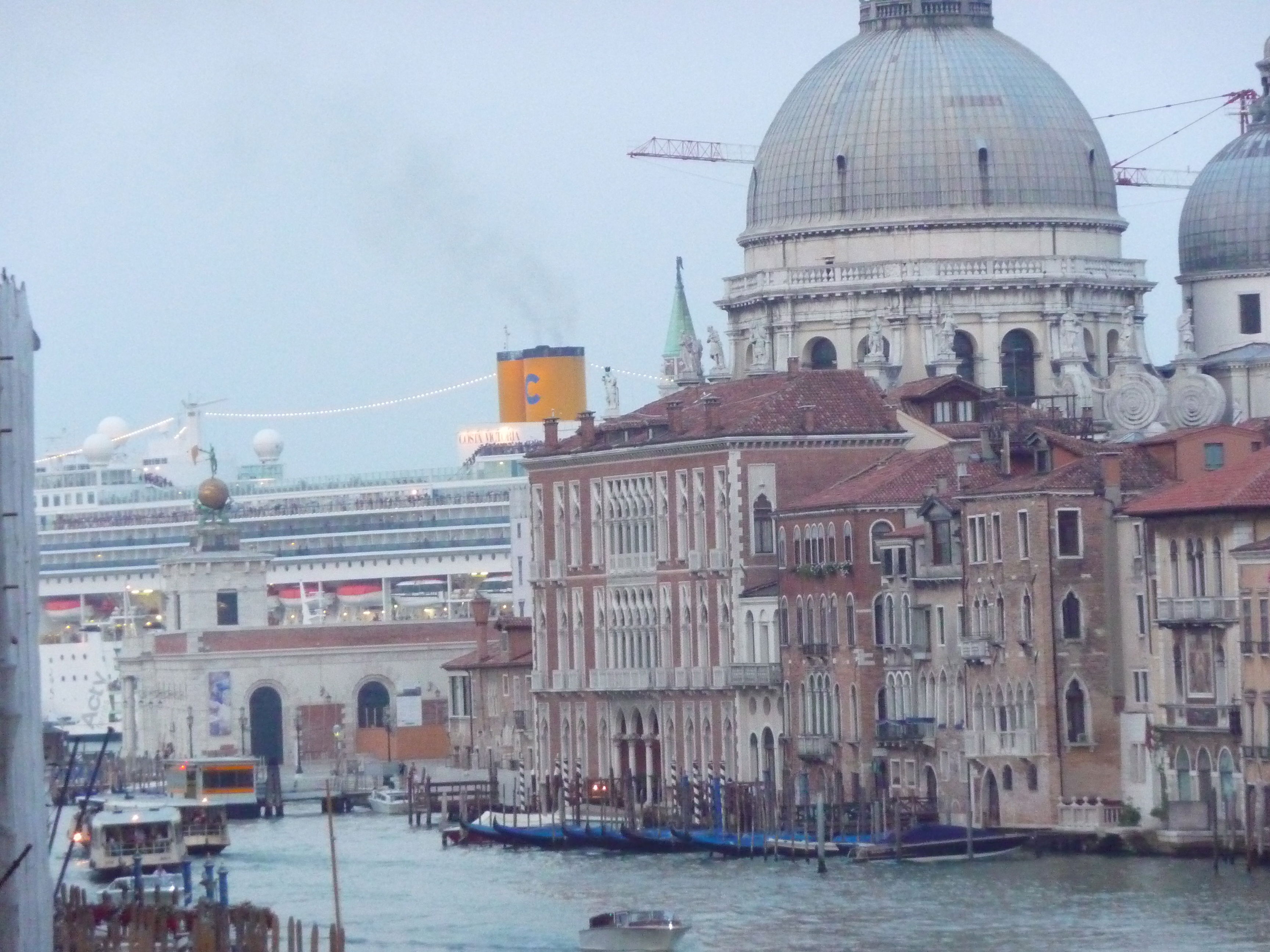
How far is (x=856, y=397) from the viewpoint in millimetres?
84438

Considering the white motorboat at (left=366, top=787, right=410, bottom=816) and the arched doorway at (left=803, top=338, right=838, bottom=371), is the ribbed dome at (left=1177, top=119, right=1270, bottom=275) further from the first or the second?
the white motorboat at (left=366, top=787, right=410, bottom=816)

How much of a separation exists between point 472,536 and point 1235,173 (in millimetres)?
50811

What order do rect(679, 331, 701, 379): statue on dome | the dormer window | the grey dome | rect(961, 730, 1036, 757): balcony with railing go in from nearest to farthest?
1. rect(961, 730, 1036, 757): balcony with railing
2. the dormer window
3. the grey dome
4. rect(679, 331, 701, 379): statue on dome

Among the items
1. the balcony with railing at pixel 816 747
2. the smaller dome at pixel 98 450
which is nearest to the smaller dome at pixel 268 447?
the smaller dome at pixel 98 450

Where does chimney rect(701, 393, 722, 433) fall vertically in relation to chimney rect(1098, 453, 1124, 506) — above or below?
above

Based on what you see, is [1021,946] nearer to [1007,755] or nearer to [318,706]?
[1007,755]

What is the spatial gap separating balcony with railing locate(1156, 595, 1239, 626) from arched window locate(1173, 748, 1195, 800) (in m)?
1.82

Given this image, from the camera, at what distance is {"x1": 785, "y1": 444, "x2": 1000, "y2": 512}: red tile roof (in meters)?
74.9

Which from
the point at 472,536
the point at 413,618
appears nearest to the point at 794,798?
the point at 413,618

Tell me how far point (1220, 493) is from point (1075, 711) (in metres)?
5.08

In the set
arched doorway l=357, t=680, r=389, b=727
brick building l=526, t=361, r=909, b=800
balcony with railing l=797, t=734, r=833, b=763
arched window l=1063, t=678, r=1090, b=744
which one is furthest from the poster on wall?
arched window l=1063, t=678, r=1090, b=744

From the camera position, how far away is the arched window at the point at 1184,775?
6688 centimetres

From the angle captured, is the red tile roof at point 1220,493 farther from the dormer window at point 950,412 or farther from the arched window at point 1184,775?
the dormer window at point 950,412

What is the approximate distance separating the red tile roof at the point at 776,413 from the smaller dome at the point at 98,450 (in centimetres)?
7119
